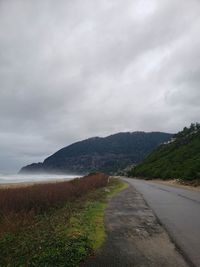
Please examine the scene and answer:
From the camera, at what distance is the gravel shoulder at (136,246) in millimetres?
8047

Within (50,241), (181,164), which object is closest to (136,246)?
(50,241)

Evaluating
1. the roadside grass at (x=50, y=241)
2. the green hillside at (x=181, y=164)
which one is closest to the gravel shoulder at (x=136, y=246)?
the roadside grass at (x=50, y=241)

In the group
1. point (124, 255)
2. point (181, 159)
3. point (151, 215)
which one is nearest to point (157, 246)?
point (124, 255)

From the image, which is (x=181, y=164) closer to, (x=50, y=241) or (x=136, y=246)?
(x=136, y=246)

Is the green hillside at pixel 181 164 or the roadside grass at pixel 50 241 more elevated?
the green hillside at pixel 181 164

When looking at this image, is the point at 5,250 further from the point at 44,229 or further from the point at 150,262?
the point at 150,262

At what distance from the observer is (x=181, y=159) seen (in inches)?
3260

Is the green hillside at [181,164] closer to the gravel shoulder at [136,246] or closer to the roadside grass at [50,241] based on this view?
the gravel shoulder at [136,246]

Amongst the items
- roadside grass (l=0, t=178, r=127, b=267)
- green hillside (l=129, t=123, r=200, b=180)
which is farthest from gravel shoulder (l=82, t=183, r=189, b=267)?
green hillside (l=129, t=123, r=200, b=180)

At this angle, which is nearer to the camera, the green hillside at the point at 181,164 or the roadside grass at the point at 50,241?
the roadside grass at the point at 50,241

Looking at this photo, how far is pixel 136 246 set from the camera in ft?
31.3

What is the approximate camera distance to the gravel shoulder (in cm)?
805

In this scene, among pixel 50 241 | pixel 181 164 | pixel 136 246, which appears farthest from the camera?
pixel 181 164

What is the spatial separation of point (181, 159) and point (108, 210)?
67771 mm
